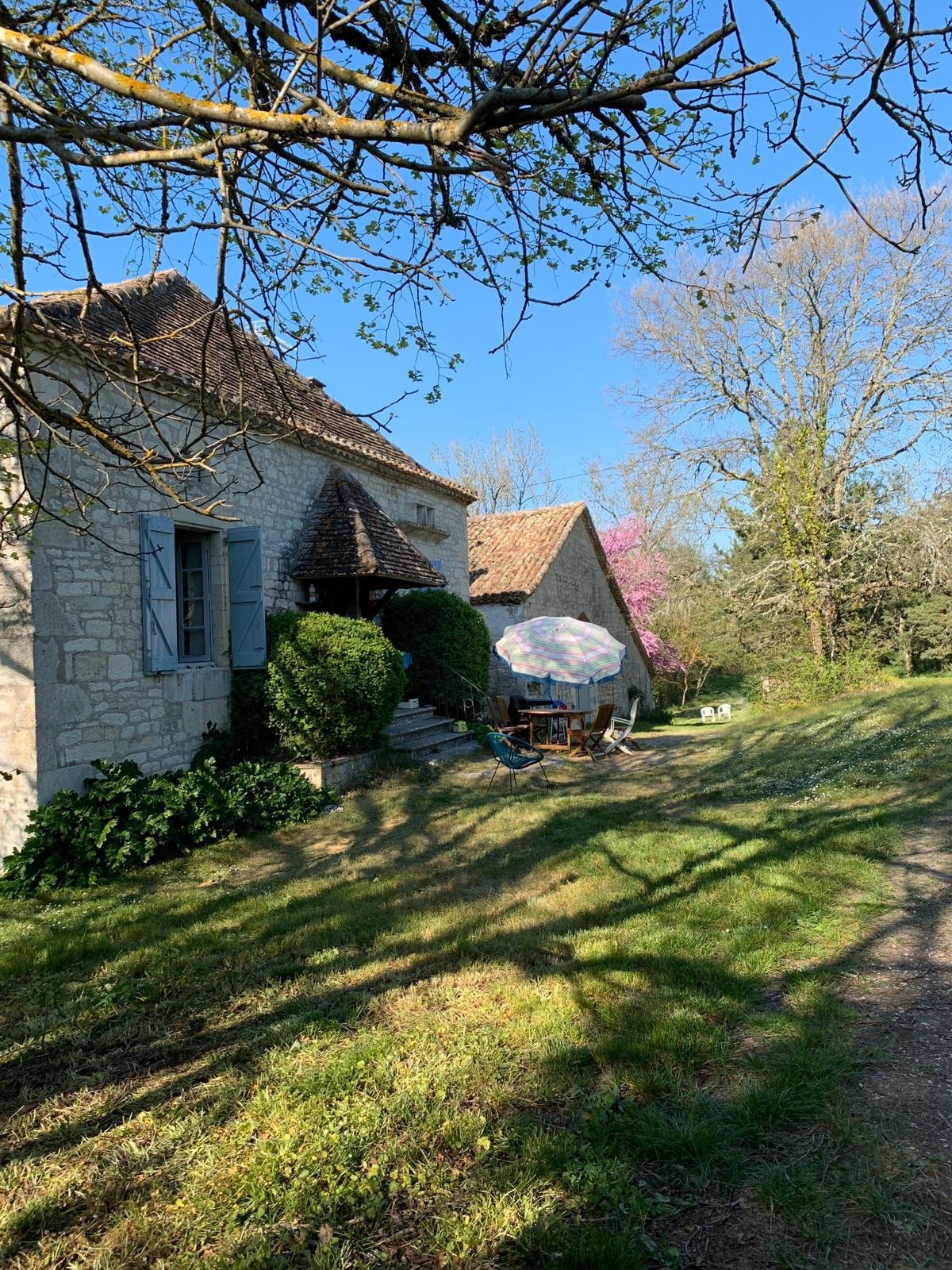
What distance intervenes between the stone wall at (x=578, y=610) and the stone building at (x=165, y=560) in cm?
479

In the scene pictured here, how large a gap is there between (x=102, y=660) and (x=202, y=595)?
223 cm

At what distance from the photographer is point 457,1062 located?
10.5 feet

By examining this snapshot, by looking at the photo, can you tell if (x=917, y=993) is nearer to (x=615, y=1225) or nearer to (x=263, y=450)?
(x=615, y=1225)

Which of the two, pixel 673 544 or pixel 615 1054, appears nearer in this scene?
pixel 615 1054

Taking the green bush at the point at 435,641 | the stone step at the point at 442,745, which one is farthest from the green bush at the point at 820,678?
the stone step at the point at 442,745

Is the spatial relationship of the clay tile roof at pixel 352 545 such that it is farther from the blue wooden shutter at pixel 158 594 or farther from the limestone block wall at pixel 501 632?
the limestone block wall at pixel 501 632

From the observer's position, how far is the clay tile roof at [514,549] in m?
17.3

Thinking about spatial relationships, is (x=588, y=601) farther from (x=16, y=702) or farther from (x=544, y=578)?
(x=16, y=702)

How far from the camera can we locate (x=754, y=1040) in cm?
322

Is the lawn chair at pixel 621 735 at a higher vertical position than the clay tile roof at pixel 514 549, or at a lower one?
lower

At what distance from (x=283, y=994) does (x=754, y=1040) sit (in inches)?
94.7

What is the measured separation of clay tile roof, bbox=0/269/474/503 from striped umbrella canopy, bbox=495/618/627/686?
402 cm

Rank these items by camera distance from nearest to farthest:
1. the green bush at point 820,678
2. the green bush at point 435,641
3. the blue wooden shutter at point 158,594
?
the blue wooden shutter at point 158,594
the green bush at point 435,641
the green bush at point 820,678

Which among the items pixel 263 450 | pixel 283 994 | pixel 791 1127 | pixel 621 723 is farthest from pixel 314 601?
pixel 791 1127
